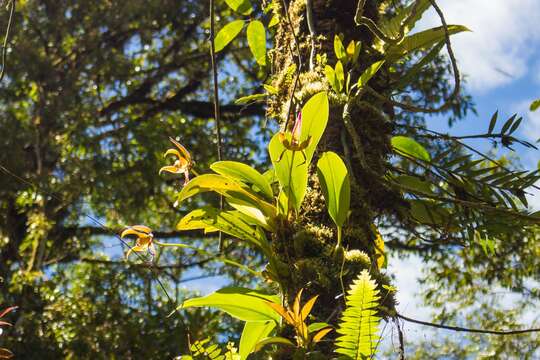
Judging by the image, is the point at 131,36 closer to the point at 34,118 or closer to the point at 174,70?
the point at 174,70

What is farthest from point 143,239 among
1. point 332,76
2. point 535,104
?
point 535,104

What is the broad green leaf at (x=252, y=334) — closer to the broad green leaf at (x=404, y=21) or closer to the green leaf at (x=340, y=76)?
the green leaf at (x=340, y=76)

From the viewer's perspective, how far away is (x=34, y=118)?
504 cm

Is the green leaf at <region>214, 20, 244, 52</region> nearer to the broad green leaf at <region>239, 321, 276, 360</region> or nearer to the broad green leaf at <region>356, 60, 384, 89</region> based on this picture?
the broad green leaf at <region>356, 60, 384, 89</region>

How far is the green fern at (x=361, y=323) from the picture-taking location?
25.2 inches

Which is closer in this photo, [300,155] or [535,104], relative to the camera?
[300,155]

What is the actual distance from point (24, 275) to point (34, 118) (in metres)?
1.30

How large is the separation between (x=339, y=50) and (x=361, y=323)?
52cm

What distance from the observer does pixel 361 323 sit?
0.65 m

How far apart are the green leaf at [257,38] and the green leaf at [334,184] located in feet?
1.65

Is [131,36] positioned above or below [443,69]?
above

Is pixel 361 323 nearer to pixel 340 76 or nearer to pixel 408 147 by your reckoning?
pixel 340 76

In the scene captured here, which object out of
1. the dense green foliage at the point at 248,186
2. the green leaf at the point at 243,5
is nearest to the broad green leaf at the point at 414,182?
the dense green foliage at the point at 248,186

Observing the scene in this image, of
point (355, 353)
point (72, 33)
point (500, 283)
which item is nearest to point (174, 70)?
point (72, 33)
